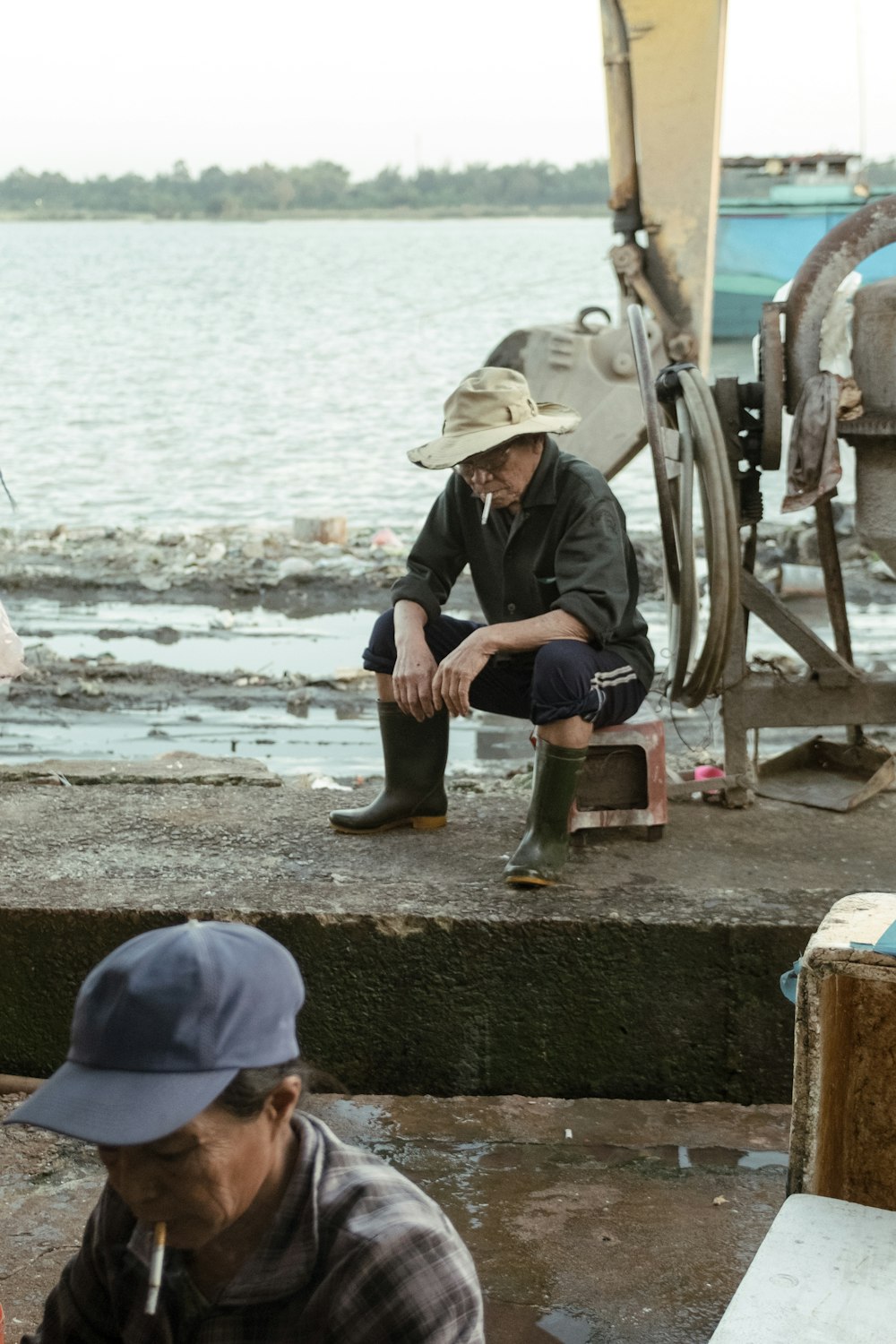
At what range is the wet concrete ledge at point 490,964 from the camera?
12.1 ft

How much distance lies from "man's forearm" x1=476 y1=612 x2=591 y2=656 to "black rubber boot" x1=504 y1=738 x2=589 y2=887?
0.85 ft

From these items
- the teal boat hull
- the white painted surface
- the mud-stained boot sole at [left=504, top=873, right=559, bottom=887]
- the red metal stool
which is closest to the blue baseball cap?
the white painted surface

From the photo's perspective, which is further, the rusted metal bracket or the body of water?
→ the body of water

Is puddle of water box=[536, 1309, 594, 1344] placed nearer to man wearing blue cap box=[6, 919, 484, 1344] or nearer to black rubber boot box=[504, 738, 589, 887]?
black rubber boot box=[504, 738, 589, 887]

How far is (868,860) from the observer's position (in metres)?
4.18

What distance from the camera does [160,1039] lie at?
146cm

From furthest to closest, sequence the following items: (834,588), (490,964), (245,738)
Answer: (245,738)
(834,588)
(490,964)

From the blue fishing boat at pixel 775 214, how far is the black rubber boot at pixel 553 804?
2419 cm

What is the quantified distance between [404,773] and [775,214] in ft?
84.4

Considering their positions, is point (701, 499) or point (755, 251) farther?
point (755, 251)

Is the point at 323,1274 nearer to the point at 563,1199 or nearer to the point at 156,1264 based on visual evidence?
the point at 156,1264

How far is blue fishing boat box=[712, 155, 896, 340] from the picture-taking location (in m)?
27.2

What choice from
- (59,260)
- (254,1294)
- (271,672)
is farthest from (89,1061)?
(59,260)

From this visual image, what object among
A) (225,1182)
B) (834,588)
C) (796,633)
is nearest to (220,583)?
(834,588)
